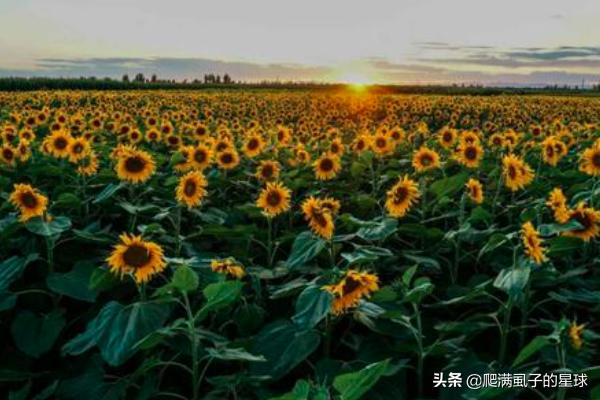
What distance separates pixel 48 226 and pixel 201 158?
2.64 meters

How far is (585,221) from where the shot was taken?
11.3ft

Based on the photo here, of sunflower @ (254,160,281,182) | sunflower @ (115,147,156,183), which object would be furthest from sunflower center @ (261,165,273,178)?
sunflower @ (115,147,156,183)

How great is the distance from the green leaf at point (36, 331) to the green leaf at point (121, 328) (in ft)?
1.61

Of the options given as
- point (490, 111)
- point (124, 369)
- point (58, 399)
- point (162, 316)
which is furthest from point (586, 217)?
point (490, 111)

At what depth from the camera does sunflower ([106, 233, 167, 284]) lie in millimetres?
3102

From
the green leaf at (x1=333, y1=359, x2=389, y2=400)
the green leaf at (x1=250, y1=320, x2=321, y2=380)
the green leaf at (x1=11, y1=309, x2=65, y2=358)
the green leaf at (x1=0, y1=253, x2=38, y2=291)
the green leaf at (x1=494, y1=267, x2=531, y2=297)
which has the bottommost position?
the green leaf at (x1=11, y1=309, x2=65, y2=358)

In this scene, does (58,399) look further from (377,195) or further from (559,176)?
(559,176)

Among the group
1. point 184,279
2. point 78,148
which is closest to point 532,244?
point 184,279

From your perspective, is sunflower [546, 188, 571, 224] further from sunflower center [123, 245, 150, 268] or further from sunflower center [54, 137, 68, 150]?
sunflower center [54, 137, 68, 150]

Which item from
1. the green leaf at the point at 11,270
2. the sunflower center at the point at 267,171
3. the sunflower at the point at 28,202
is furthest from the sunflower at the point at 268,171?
the green leaf at the point at 11,270

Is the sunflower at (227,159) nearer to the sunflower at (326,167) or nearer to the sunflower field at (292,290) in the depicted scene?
the sunflower field at (292,290)

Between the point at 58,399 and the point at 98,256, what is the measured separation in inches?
47.8

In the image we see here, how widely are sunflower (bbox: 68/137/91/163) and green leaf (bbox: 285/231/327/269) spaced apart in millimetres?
2877

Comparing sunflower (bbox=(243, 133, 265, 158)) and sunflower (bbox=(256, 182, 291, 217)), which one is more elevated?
sunflower (bbox=(243, 133, 265, 158))
